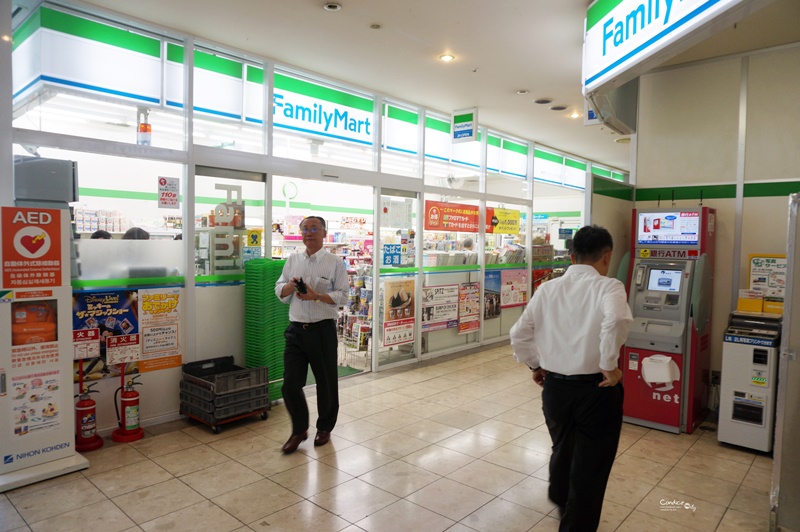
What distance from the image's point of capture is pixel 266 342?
15.4 ft

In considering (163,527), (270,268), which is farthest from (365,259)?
(163,527)

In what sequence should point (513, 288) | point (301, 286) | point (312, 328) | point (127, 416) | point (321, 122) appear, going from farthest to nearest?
point (513, 288) < point (321, 122) < point (127, 416) < point (312, 328) < point (301, 286)

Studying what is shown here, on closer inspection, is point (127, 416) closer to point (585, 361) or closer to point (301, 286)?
point (301, 286)

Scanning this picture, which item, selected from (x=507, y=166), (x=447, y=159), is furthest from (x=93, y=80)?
(x=507, y=166)

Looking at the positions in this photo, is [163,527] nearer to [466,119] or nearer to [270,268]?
[270,268]

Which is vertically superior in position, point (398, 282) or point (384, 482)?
point (398, 282)

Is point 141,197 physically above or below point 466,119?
below

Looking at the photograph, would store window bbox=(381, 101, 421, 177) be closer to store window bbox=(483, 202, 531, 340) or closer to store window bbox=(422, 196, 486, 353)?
store window bbox=(422, 196, 486, 353)

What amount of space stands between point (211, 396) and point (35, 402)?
1.20 meters

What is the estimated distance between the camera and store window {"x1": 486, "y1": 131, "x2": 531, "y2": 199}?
7996mm

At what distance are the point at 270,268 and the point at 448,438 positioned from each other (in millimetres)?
2216

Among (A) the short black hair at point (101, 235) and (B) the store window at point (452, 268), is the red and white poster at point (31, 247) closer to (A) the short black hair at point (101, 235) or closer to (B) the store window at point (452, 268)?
(A) the short black hair at point (101, 235)

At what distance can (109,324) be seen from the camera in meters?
4.04

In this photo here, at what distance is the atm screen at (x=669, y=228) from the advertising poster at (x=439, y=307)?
2.88m
